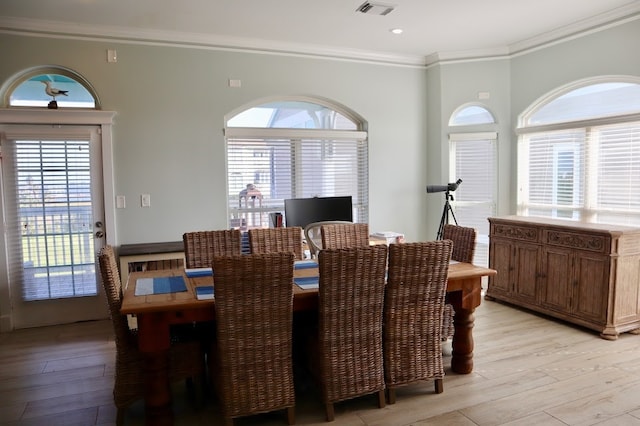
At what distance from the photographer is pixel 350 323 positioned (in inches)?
101

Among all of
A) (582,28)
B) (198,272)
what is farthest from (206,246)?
(582,28)

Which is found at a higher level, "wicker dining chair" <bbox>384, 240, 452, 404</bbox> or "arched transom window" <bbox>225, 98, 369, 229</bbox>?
"arched transom window" <bbox>225, 98, 369, 229</bbox>

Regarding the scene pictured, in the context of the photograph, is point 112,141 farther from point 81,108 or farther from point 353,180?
point 353,180

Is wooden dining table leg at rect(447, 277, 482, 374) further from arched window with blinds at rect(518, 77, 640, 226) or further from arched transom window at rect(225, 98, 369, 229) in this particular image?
arched transom window at rect(225, 98, 369, 229)

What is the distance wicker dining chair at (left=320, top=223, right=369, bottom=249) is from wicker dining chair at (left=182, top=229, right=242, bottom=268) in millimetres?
741

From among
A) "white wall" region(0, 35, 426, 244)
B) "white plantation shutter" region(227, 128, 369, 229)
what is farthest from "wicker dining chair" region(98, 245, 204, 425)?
"white plantation shutter" region(227, 128, 369, 229)

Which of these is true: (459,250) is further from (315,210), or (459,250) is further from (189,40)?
(189,40)

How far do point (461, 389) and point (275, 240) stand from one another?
69.3 inches

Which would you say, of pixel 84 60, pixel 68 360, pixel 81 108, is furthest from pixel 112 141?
pixel 68 360

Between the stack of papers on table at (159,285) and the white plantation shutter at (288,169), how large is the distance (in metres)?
2.01

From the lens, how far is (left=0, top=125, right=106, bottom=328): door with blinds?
4.17 m

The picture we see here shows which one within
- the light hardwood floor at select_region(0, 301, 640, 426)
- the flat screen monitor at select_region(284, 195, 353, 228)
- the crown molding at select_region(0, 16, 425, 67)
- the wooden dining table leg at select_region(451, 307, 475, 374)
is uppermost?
the crown molding at select_region(0, 16, 425, 67)

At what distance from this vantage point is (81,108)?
14.2 feet

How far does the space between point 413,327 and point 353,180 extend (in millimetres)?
2982
